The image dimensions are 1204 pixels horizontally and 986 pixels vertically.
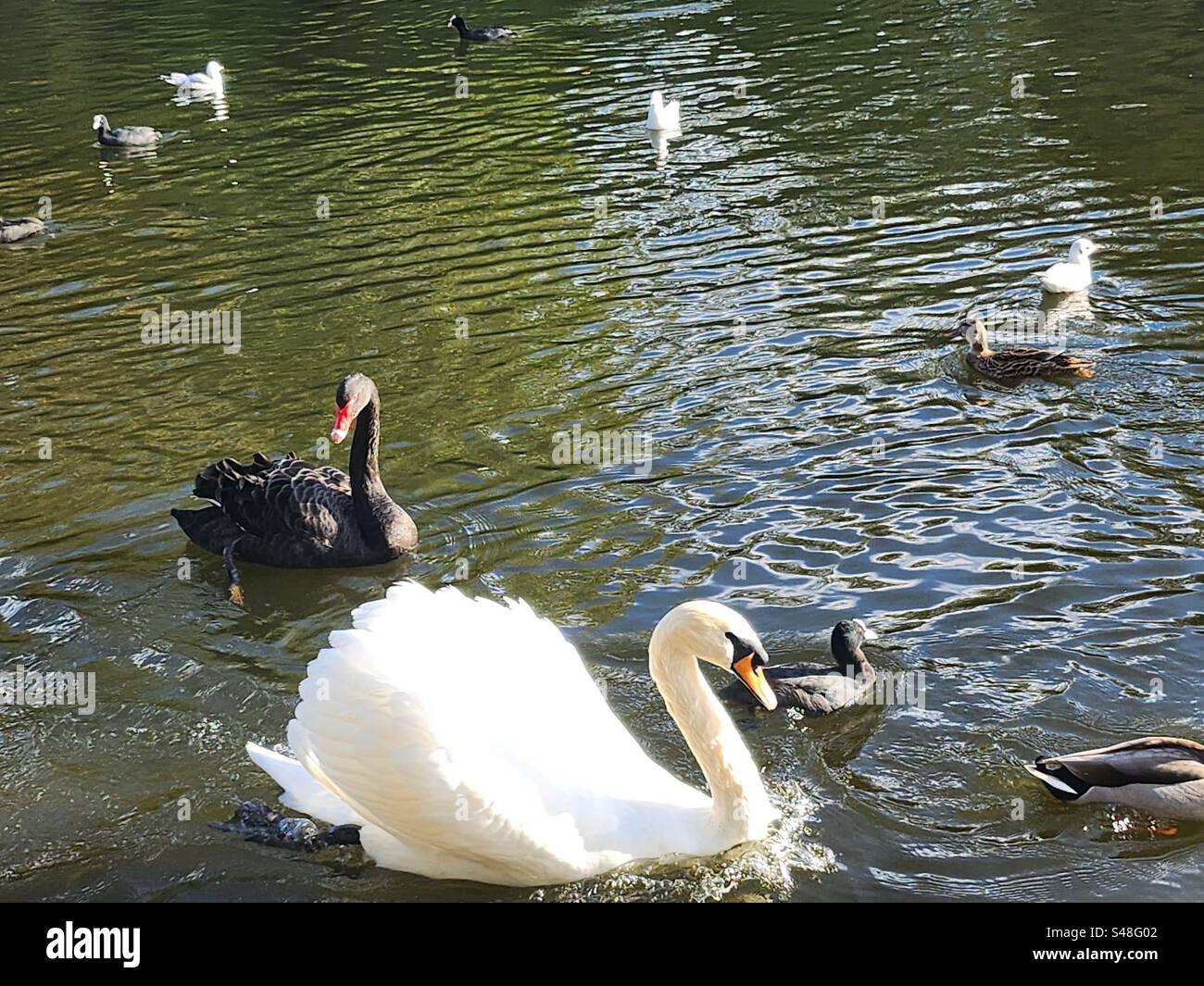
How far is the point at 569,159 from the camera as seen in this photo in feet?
62.5

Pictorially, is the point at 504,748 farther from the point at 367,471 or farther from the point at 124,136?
the point at 124,136

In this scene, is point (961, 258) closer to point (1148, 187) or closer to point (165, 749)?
point (1148, 187)

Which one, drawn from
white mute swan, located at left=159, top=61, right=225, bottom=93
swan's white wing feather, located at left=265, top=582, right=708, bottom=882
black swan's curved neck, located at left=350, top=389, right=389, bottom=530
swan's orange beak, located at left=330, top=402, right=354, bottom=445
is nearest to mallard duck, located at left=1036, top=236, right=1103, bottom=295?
black swan's curved neck, located at left=350, top=389, right=389, bottom=530

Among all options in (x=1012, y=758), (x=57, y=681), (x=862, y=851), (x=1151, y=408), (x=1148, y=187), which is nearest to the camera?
(x=862, y=851)

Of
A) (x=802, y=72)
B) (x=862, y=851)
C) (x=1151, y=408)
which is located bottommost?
(x=862, y=851)

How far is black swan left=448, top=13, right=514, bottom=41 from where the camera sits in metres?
27.3

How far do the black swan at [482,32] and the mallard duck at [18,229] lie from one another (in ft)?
40.0

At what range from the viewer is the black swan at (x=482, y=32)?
89.6ft

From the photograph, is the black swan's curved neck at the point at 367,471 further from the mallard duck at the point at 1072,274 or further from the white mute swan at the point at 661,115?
the white mute swan at the point at 661,115

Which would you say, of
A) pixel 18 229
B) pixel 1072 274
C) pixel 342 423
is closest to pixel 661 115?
pixel 1072 274

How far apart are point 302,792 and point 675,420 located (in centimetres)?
537

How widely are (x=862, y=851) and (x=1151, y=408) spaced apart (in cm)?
572

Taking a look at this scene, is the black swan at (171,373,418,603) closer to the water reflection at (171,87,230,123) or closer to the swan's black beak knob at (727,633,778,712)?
the swan's black beak knob at (727,633,778,712)

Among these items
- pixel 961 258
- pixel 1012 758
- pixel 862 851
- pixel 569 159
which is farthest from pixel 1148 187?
pixel 862 851
